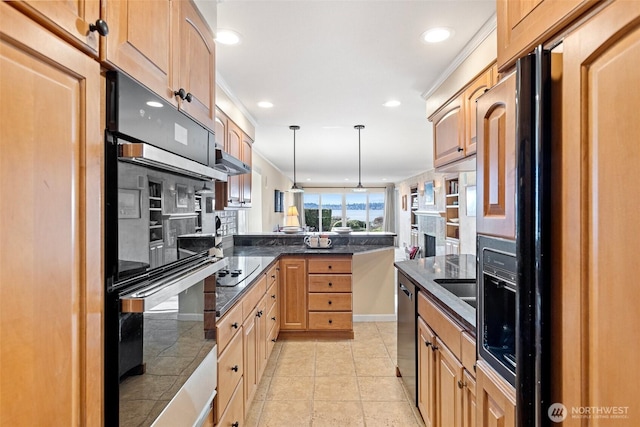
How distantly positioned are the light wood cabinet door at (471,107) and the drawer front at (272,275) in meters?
1.82

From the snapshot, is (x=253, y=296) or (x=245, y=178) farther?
(x=245, y=178)

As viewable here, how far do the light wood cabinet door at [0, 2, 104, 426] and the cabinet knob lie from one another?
0.21 feet

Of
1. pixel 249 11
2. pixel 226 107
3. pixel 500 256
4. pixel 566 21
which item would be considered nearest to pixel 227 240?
pixel 226 107

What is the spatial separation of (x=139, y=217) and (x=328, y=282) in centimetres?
273

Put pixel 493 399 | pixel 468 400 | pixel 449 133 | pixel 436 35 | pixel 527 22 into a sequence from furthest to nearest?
pixel 449 133, pixel 436 35, pixel 468 400, pixel 493 399, pixel 527 22

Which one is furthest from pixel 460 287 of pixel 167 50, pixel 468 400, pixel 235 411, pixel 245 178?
pixel 245 178

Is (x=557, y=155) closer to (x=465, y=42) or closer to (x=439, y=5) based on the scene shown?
(x=439, y=5)

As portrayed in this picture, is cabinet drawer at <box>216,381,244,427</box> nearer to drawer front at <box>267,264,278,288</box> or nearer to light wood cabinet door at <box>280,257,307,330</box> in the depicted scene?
drawer front at <box>267,264,278,288</box>

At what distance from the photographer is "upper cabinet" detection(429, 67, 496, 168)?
2094 mm

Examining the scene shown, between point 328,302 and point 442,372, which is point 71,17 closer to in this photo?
point 442,372

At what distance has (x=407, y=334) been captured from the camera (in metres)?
2.30

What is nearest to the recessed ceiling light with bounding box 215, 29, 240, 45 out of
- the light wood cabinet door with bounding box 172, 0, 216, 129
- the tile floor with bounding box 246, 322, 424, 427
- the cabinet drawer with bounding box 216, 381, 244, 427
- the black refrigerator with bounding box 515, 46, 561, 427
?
the light wood cabinet door with bounding box 172, 0, 216, 129

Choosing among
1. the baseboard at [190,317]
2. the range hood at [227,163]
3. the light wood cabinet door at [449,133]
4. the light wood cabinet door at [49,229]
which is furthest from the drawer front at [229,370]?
the light wood cabinet door at [449,133]

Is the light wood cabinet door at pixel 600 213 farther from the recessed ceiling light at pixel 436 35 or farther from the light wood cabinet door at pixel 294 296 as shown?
the light wood cabinet door at pixel 294 296
